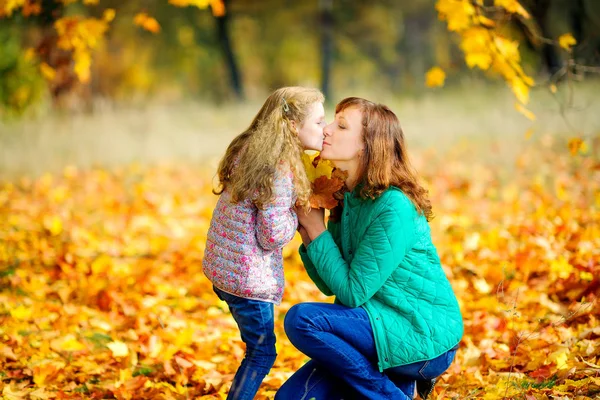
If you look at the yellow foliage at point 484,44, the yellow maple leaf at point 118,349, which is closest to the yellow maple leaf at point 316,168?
the yellow foliage at point 484,44

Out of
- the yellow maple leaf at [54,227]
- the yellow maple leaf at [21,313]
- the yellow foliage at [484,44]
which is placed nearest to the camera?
the yellow foliage at [484,44]

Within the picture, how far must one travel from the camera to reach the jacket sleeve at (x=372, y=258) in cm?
252

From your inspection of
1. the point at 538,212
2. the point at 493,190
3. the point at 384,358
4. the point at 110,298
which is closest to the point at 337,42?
the point at 493,190

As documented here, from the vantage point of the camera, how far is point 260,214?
2.54 meters

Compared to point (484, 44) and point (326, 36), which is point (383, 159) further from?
point (326, 36)

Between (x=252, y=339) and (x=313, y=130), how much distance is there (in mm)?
861

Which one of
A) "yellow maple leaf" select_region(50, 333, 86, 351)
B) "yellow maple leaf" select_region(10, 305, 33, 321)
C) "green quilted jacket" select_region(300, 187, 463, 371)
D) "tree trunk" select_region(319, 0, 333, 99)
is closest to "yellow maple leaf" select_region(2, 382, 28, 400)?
"yellow maple leaf" select_region(50, 333, 86, 351)

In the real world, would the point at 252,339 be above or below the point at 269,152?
below

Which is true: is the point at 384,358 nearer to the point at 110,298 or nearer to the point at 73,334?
the point at 73,334

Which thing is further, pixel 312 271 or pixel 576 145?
pixel 576 145

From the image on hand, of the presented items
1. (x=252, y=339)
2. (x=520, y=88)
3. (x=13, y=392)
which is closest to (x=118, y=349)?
(x=13, y=392)

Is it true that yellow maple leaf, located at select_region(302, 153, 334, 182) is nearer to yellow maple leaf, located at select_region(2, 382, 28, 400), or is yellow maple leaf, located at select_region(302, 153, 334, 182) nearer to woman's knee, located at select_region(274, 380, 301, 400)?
woman's knee, located at select_region(274, 380, 301, 400)

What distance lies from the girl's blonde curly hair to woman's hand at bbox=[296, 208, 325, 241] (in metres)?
0.09

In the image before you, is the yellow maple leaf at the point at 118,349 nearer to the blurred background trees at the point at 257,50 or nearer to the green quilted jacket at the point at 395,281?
the green quilted jacket at the point at 395,281
